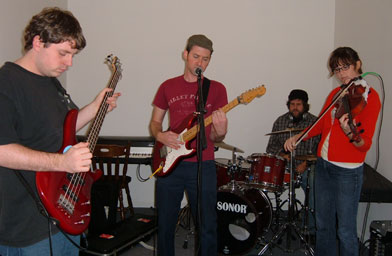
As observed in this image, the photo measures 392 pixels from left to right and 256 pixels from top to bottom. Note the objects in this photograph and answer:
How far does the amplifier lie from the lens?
257 centimetres

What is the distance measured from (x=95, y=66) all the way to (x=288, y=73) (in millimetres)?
2895

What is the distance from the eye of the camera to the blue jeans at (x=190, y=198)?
7.73 feet

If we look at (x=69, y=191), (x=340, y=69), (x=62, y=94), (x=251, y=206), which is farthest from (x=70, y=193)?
(x=251, y=206)

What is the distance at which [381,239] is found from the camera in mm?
2607

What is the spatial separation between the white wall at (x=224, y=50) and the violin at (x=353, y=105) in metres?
2.73

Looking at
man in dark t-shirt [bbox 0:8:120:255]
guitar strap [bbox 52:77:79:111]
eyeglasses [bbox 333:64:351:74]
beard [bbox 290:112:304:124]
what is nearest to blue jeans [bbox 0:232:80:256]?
man in dark t-shirt [bbox 0:8:120:255]

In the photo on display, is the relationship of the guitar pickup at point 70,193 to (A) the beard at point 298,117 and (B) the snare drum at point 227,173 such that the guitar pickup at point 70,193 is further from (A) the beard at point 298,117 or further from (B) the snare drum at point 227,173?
(A) the beard at point 298,117

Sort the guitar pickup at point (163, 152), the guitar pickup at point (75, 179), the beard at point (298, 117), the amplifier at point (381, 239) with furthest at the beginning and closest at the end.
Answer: the beard at point (298, 117) → the amplifier at point (381, 239) → the guitar pickup at point (163, 152) → the guitar pickup at point (75, 179)

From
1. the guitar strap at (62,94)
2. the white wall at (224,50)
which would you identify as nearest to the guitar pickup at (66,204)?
the guitar strap at (62,94)

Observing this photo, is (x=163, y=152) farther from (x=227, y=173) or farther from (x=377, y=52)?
(x=377, y=52)

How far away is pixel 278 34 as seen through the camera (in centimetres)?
500

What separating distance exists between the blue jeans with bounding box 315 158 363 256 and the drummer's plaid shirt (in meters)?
1.51

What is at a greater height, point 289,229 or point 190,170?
→ point 190,170

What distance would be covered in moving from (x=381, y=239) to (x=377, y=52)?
6.66ft
